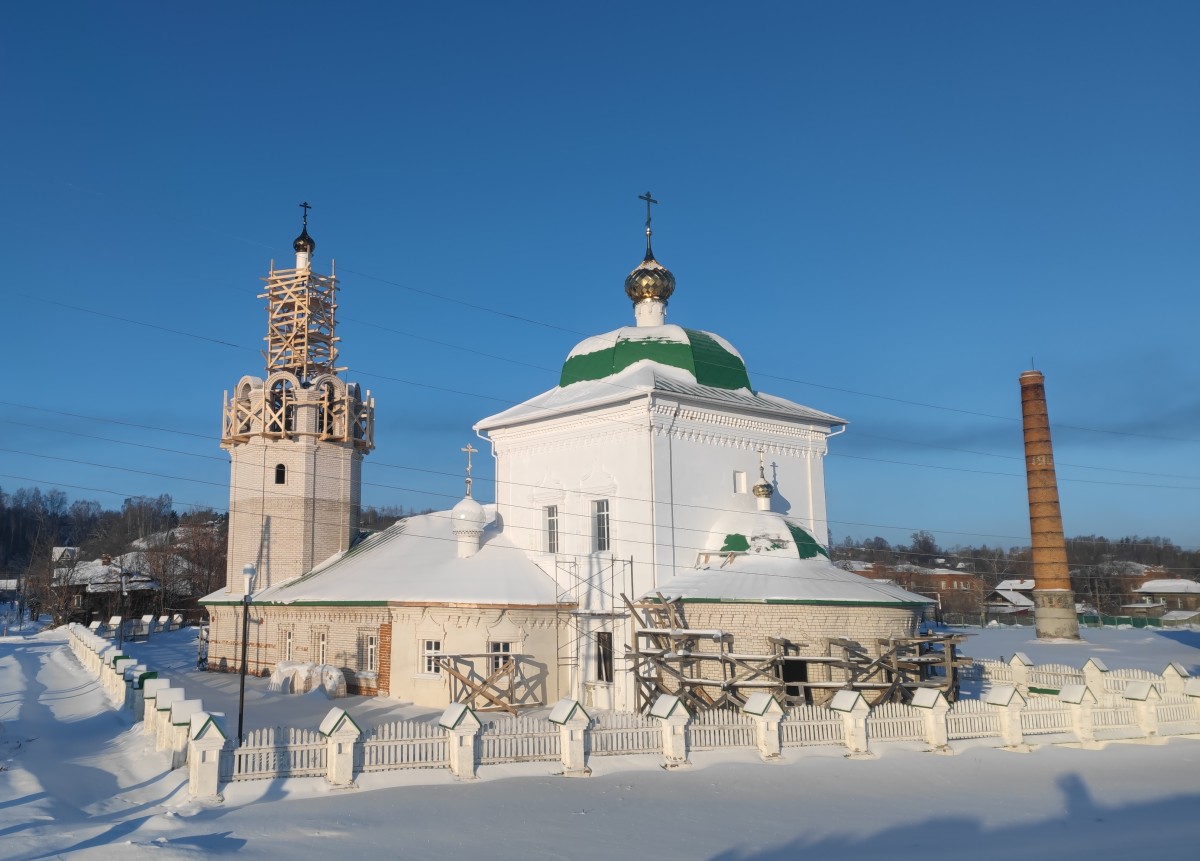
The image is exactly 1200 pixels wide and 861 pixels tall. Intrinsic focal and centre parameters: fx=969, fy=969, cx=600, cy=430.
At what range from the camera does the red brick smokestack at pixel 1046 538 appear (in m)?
42.9

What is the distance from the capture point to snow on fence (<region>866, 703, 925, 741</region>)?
16203 millimetres

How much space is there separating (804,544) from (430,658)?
8645 millimetres

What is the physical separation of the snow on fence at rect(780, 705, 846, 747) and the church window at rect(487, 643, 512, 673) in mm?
7238

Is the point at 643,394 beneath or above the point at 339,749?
above

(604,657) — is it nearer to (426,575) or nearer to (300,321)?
(426,575)

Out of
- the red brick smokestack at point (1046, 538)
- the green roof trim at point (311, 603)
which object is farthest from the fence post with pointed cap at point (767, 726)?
the red brick smokestack at point (1046, 538)

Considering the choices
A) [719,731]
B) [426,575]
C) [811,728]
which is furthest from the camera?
[426,575]

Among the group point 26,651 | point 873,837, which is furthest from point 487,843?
point 26,651

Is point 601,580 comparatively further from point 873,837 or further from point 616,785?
point 873,837

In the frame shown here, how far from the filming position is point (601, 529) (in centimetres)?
2253

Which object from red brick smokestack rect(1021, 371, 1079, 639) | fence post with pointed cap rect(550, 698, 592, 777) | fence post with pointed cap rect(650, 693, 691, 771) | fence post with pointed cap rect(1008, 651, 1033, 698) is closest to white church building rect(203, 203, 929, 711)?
fence post with pointed cap rect(650, 693, 691, 771)

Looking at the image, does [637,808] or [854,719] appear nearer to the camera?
[637,808]

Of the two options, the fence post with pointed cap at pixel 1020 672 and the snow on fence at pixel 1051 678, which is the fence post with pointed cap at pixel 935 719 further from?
the fence post with pointed cap at pixel 1020 672

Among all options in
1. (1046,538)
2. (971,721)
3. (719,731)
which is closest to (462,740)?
(719,731)
